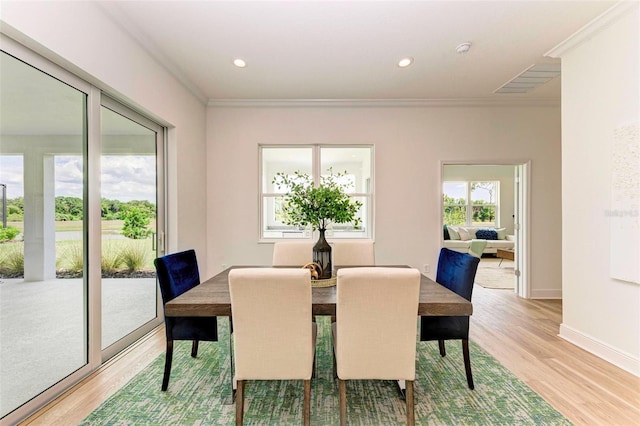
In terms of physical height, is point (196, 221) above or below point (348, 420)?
above

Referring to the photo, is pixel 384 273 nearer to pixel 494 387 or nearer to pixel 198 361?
pixel 494 387

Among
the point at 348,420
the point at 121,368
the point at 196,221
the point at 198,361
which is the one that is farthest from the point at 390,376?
the point at 196,221

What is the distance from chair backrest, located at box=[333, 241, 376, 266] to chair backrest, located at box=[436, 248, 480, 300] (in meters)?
0.67

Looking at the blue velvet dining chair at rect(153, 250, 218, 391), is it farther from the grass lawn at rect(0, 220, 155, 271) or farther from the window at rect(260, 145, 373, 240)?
the window at rect(260, 145, 373, 240)

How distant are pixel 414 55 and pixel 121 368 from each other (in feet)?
12.3

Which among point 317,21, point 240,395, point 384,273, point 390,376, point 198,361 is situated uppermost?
point 317,21

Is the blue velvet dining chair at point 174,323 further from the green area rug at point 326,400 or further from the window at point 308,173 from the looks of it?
the window at point 308,173

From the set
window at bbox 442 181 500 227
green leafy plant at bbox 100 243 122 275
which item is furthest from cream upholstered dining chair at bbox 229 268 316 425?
window at bbox 442 181 500 227

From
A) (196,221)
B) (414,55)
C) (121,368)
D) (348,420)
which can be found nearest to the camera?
(348,420)

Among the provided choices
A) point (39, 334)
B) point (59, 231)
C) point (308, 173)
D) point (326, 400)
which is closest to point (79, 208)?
point (59, 231)

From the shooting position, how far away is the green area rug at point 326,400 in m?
1.71

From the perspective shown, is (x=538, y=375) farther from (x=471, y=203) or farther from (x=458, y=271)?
(x=471, y=203)

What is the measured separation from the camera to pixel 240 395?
159 cm

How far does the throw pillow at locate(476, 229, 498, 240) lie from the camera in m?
7.97
